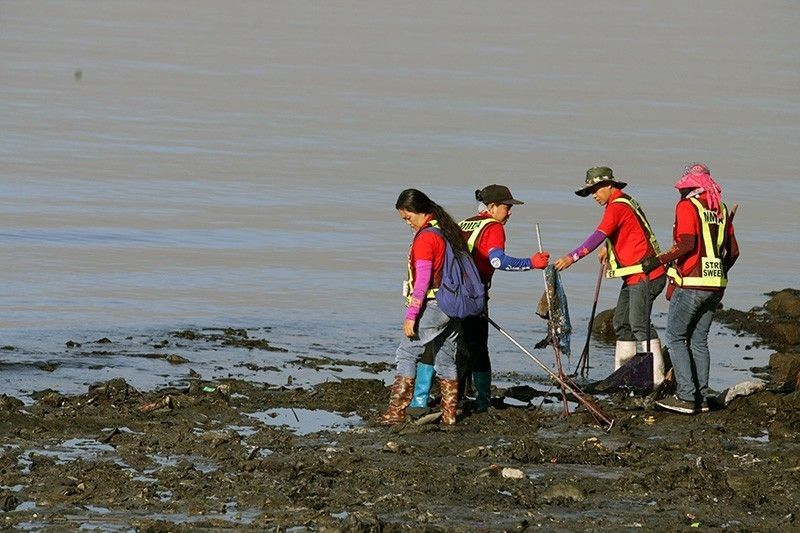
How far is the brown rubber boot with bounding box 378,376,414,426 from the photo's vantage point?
12273mm

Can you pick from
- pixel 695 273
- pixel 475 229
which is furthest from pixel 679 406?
pixel 475 229

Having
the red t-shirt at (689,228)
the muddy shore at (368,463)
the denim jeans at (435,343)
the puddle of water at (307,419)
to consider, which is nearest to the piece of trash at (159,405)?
the muddy shore at (368,463)

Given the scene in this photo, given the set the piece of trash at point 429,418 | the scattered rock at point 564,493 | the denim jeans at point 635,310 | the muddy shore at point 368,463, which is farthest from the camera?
the denim jeans at point 635,310

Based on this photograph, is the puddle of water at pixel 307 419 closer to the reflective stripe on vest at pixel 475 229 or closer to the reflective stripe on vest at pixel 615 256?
the reflective stripe on vest at pixel 475 229

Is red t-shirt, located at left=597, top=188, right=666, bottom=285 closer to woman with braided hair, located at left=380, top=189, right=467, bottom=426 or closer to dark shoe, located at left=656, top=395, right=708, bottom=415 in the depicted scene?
dark shoe, located at left=656, top=395, right=708, bottom=415

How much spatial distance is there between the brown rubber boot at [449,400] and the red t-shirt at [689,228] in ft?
6.30

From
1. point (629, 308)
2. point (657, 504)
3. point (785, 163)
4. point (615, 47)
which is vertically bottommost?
point (657, 504)

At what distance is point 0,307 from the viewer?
17047mm

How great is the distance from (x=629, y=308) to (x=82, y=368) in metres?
4.53

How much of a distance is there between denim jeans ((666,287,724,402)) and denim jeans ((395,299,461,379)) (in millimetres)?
1658

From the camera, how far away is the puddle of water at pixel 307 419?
1204 cm

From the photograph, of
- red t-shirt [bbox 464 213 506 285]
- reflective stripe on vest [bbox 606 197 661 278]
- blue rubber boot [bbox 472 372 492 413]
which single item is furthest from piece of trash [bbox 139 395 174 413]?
reflective stripe on vest [bbox 606 197 661 278]

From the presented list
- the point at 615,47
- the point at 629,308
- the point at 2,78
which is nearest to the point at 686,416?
the point at 629,308

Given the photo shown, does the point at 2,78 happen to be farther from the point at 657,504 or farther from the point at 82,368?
the point at 657,504
